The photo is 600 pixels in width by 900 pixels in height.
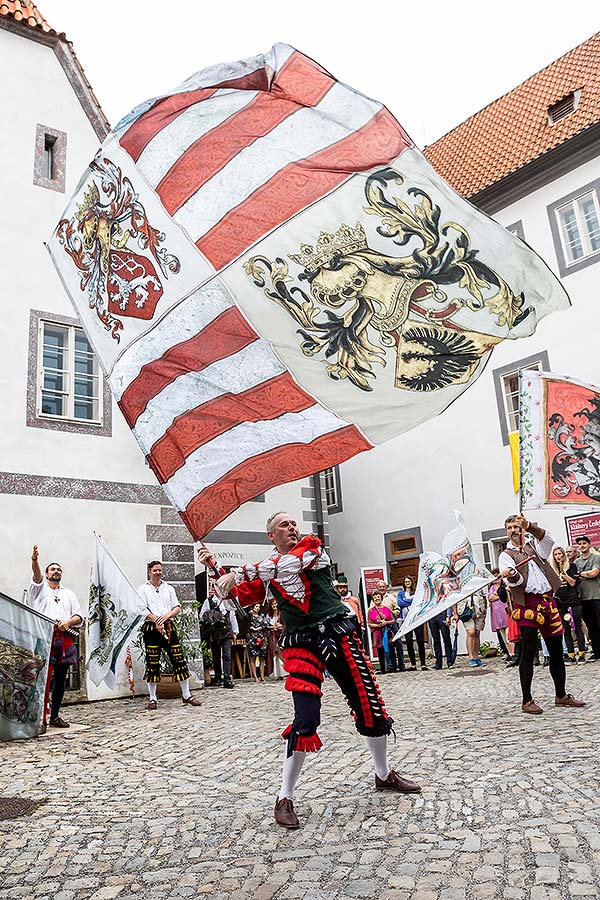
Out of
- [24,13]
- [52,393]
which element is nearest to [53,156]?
[24,13]

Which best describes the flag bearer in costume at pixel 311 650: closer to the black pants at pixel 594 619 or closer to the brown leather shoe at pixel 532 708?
the brown leather shoe at pixel 532 708

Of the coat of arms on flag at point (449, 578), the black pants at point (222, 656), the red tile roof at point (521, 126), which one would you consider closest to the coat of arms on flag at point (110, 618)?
the black pants at point (222, 656)

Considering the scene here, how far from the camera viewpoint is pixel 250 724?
774cm

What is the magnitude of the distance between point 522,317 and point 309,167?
4.54ft

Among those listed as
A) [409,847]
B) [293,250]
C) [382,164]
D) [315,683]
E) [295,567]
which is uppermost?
[382,164]

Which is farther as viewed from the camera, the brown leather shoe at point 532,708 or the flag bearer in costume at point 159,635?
the flag bearer in costume at point 159,635

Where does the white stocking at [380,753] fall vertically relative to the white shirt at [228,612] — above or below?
below

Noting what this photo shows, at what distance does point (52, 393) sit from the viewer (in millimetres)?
12484

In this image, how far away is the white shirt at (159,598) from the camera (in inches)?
397

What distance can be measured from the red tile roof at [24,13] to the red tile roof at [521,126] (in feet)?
33.4

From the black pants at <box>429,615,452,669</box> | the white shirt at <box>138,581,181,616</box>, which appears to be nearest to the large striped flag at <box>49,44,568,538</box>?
the white shirt at <box>138,581,181,616</box>

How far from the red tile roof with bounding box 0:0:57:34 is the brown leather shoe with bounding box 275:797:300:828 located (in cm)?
1454

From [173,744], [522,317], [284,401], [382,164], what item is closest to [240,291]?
[284,401]

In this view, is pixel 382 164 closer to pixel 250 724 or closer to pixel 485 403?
pixel 250 724
